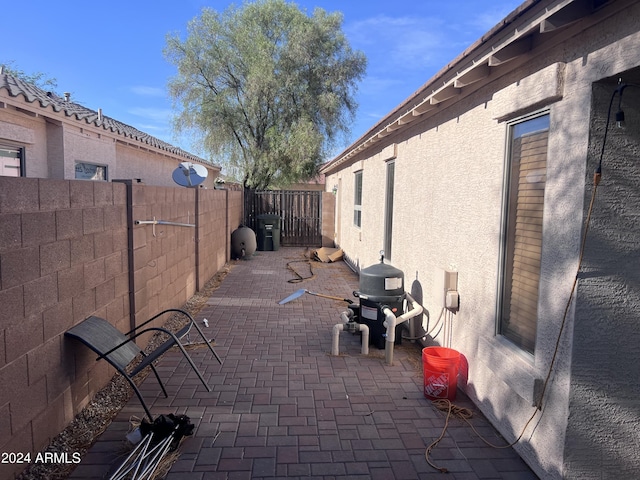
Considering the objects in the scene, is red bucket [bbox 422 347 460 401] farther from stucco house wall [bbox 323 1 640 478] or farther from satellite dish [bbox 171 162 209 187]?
satellite dish [bbox 171 162 209 187]

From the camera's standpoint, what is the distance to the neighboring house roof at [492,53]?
267 cm

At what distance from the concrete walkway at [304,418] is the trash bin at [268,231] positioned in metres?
9.15

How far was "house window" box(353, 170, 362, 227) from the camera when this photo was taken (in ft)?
37.4

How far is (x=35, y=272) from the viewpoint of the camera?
3.05 metres

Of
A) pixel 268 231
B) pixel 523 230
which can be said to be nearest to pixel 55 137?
pixel 268 231

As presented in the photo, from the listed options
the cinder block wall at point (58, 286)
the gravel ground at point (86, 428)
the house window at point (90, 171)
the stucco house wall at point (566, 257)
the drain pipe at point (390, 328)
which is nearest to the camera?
the stucco house wall at point (566, 257)

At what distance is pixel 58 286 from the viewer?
3359 millimetres

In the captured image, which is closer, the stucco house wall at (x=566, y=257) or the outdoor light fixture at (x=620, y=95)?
the outdoor light fixture at (x=620, y=95)

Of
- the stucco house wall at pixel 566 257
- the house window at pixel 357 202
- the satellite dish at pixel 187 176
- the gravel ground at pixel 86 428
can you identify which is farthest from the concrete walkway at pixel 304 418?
the house window at pixel 357 202

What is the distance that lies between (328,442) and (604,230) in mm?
2385

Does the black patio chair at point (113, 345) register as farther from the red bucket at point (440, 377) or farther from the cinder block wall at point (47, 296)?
the red bucket at point (440, 377)

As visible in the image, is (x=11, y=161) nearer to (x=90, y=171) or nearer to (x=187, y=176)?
(x=90, y=171)

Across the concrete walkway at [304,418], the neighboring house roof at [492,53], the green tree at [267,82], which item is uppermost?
the green tree at [267,82]

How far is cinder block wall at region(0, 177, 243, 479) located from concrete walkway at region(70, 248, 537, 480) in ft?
1.45
